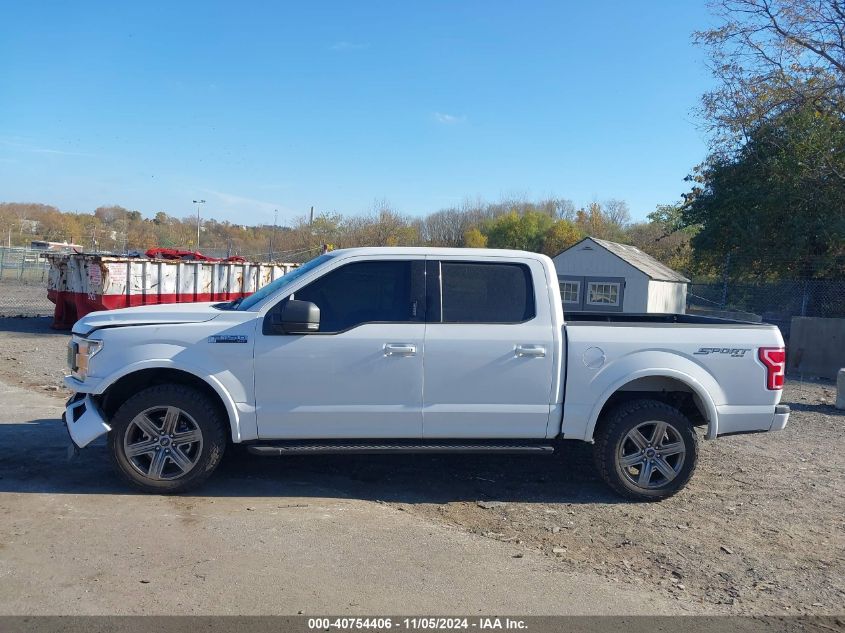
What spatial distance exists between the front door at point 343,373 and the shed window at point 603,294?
20394 millimetres

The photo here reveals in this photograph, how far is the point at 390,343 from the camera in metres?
5.44

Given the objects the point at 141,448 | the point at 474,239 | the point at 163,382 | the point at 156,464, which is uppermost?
the point at 474,239

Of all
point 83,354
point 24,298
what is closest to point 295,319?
point 83,354

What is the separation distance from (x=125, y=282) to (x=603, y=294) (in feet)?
53.1

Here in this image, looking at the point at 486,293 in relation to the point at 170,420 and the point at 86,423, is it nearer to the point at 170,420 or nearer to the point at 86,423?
the point at 170,420

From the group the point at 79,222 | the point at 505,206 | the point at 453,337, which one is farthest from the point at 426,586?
the point at 79,222

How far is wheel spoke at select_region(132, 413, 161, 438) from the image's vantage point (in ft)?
17.6

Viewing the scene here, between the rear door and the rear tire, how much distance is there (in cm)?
59

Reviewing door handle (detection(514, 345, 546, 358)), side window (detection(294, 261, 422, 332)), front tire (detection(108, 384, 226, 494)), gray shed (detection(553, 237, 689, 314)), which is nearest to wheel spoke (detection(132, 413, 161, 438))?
front tire (detection(108, 384, 226, 494))

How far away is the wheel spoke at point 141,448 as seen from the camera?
5402mm

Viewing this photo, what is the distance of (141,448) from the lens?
540 centimetres

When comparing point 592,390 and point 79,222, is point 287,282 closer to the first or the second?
point 592,390

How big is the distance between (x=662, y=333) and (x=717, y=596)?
7.22ft

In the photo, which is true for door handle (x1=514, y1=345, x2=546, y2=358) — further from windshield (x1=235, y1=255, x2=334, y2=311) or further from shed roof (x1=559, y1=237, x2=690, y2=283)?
shed roof (x1=559, y1=237, x2=690, y2=283)
